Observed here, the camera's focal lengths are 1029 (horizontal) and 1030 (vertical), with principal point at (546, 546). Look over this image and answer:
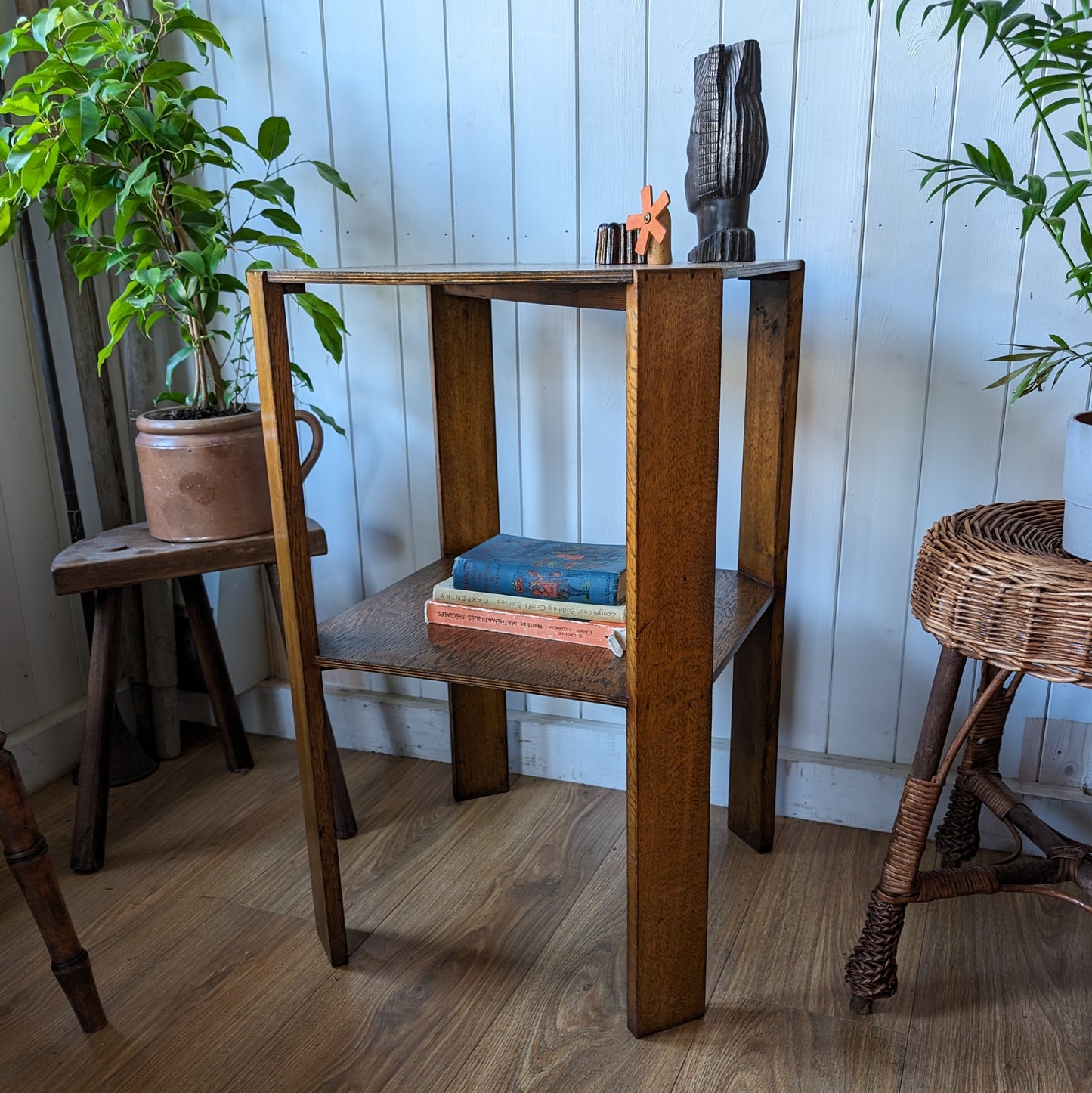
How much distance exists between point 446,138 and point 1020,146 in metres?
0.83

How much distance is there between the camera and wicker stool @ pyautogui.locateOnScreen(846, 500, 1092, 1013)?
1.00 metres

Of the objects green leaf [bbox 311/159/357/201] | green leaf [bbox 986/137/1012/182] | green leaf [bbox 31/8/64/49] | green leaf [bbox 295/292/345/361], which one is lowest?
green leaf [bbox 295/292/345/361]

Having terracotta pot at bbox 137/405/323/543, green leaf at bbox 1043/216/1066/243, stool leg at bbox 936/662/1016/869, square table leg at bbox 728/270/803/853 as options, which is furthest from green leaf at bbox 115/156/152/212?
stool leg at bbox 936/662/1016/869

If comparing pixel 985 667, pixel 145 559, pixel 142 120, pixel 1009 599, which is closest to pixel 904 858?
pixel 985 667

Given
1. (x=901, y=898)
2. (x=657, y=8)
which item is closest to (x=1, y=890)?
(x=901, y=898)

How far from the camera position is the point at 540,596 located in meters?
1.26

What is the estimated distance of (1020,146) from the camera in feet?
4.41

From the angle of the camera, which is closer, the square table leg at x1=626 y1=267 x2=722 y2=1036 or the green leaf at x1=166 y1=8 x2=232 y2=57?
the square table leg at x1=626 y1=267 x2=722 y2=1036

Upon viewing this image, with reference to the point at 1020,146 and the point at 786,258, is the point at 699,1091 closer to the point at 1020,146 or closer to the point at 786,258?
the point at 786,258

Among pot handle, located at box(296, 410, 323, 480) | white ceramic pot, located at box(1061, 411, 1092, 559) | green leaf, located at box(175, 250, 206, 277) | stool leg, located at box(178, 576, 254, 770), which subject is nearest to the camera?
white ceramic pot, located at box(1061, 411, 1092, 559)

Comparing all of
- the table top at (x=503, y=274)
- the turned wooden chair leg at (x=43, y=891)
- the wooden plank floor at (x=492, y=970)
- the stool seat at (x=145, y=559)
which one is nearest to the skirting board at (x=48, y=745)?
the wooden plank floor at (x=492, y=970)

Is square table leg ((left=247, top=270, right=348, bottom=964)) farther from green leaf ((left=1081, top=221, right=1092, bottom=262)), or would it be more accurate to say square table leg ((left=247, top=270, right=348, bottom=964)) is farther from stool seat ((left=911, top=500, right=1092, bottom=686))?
green leaf ((left=1081, top=221, right=1092, bottom=262))

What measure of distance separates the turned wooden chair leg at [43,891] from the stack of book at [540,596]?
51cm

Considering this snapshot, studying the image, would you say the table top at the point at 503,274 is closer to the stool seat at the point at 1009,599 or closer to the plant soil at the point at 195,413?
the stool seat at the point at 1009,599
